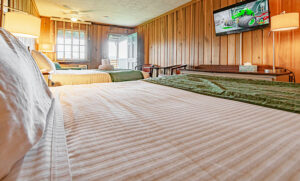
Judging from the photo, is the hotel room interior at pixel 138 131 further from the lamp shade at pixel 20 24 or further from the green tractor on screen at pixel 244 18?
the green tractor on screen at pixel 244 18

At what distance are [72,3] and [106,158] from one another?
523 centimetres

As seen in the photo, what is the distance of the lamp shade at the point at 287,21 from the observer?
7.52 feet

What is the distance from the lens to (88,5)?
4.67 metres

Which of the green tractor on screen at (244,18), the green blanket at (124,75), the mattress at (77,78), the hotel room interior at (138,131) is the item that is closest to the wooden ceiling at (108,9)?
the green tractor on screen at (244,18)

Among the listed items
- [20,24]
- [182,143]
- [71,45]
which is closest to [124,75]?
[20,24]

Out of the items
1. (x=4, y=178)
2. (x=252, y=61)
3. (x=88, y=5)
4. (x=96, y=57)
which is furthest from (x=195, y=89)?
(x=96, y=57)

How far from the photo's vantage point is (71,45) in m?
6.29

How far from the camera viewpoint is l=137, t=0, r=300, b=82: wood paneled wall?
274 cm

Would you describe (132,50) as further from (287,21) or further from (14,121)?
(14,121)

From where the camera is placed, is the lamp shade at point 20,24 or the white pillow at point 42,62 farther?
the white pillow at point 42,62

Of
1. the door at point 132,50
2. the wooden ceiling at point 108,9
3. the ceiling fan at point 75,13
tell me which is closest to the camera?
the wooden ceiling at point 108,9

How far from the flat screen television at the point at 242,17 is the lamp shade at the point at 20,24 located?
336cm

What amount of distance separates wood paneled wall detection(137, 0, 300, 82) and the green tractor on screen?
0.62 feet

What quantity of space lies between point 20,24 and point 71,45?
4.55 m
